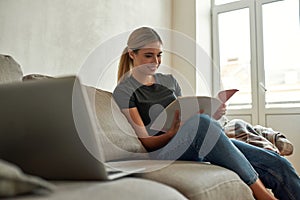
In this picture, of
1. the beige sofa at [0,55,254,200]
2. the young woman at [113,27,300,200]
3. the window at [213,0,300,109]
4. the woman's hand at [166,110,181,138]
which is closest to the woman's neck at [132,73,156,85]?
the young woman at [113,27,300,200]

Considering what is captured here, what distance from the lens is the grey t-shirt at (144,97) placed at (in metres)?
1.46

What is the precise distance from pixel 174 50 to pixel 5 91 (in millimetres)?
2823

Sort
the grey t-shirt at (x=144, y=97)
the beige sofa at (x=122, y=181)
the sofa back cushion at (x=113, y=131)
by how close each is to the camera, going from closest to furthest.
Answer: the beige sofa at (x=122, y=181) < the sofa back cushion at (x=113, y=131) < the grey t-shirt at (x=144, y=97)

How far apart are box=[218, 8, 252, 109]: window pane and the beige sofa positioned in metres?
2.01

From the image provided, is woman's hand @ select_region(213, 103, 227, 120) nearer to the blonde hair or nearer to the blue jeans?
the blue jeans

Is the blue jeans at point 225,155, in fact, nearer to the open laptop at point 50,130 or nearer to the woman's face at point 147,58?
the woman's face at point 147,58

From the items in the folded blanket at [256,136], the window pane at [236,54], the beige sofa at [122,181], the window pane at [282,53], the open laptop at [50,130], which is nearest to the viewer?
the beige sofa at [122,181]

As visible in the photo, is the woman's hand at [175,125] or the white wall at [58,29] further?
the white wall at [58,29]

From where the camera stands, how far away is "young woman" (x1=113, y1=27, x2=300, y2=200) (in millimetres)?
1150

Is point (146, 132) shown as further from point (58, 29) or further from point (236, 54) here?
point (236, 54)

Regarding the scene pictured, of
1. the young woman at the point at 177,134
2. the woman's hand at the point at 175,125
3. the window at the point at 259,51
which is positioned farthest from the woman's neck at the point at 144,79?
the window at the point at 259,51

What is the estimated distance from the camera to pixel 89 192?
572 millimetres

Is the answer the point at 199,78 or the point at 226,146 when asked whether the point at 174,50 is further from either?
the point at 226,146

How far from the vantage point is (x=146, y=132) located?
1.41 m
